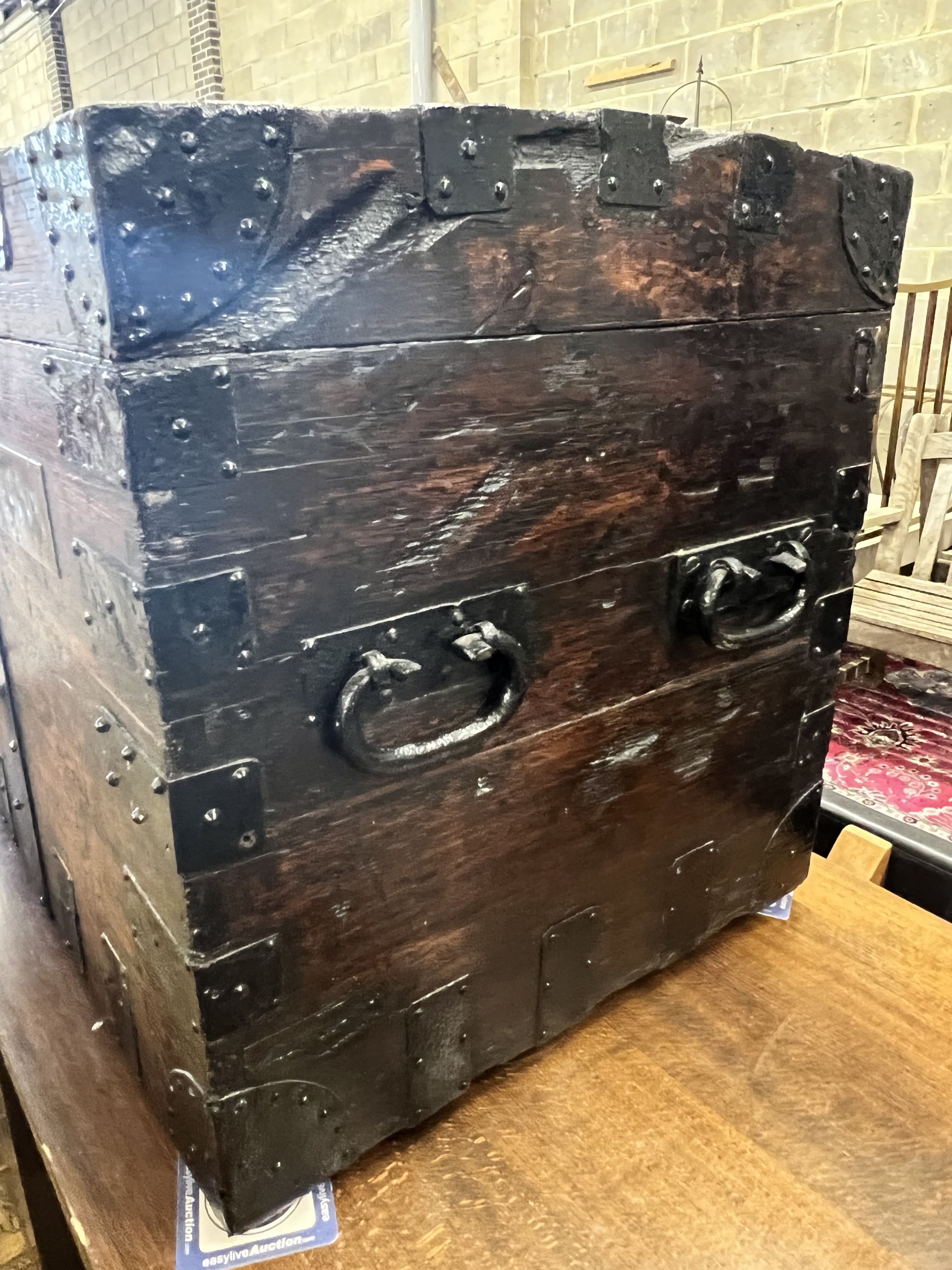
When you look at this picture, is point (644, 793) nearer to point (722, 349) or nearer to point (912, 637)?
point (722, 349)

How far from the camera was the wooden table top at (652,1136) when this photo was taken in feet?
2.53

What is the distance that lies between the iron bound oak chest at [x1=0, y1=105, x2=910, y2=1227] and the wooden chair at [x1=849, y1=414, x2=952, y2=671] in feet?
3.72

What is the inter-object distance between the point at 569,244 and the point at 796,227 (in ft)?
0.88

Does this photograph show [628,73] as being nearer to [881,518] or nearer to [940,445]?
[940,445]

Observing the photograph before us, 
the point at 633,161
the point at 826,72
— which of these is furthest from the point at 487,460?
the point at 826,72

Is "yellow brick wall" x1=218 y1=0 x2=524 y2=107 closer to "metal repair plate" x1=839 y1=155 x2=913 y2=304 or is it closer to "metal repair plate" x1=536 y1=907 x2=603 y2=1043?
"metal repair plate" x1=839 y1=155 x2=913 y2=304

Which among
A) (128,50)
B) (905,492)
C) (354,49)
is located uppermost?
(128,50)

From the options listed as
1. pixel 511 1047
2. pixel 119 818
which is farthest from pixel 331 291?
pixel 511 1047

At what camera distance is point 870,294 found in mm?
914

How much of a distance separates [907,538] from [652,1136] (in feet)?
6.53

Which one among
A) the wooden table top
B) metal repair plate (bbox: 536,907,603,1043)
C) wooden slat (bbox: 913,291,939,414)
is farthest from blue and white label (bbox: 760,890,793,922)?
wooden slat (bbox: 913,291,939,414)

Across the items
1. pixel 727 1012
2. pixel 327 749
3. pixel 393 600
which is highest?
pixel 393 600

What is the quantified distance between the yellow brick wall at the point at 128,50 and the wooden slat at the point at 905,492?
4942 millimetres

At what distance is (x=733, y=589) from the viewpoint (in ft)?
2.90
